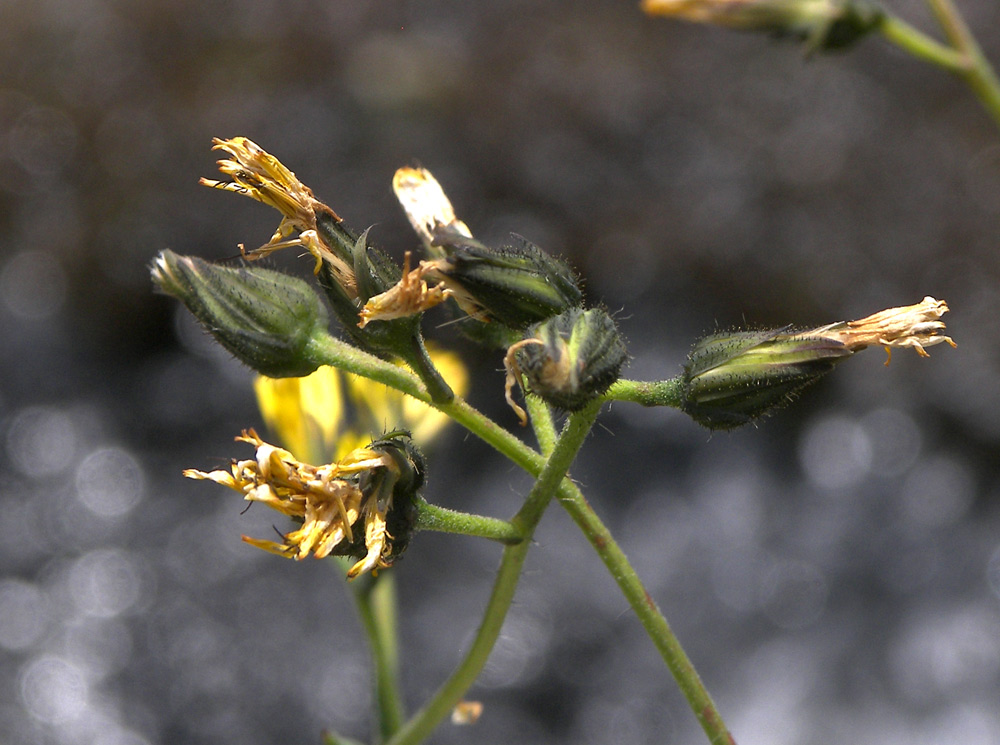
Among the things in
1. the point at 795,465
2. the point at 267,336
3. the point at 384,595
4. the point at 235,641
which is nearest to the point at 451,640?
the point at 235,641

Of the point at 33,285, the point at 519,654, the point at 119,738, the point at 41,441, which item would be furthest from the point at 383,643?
the point at 33,285

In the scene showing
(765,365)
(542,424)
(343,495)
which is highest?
(765,365)

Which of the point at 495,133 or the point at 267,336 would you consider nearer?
the point at 267,336

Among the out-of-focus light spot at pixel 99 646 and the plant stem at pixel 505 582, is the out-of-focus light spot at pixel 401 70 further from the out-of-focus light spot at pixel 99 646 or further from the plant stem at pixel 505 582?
the plant stem at pixel 505 582

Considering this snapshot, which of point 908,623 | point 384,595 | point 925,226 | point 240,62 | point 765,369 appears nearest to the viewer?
point 765,369

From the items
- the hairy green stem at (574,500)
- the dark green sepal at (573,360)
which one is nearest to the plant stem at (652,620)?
the hairy green stem at (574,500)

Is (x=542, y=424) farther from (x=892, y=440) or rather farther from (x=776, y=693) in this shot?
(x=892, y=440)

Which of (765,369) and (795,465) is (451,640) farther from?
(765,369)
